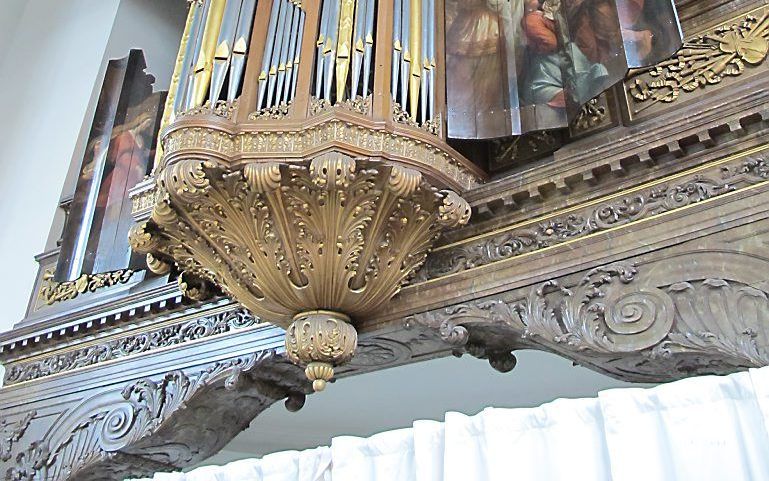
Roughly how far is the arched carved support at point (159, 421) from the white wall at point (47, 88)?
208cm

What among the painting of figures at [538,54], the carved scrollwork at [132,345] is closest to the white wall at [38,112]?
the carved scrollwork at [132,345]

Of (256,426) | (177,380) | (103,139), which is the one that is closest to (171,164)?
(177,380)

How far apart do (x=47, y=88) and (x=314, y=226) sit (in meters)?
5.00

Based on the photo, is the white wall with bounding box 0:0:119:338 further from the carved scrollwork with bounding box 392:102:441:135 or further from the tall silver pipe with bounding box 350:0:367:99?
the carved scrollwork with bounding box 392:102:441:135

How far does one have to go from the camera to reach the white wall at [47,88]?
6.15 meters

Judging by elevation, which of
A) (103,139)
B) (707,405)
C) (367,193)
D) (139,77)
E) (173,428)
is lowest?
(707,405)

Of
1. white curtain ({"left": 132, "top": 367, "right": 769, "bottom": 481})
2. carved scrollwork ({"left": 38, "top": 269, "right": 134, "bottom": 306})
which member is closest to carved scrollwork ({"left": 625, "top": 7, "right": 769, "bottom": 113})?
white curtain ({"left": 132, "top": 367, "right": 769, "bottom": 481})

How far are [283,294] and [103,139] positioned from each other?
2.54 m

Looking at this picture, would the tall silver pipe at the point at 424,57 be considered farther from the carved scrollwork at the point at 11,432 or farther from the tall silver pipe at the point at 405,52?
the carved scrollwork at the point at 11,432

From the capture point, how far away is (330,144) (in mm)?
2861

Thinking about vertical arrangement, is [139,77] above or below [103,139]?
above

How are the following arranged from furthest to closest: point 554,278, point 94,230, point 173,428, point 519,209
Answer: point 94,230 → point 173,428 → point 519,209 → point 554,278

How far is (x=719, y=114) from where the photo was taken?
265cm

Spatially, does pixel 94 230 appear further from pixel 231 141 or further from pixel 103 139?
pixel 231 141
